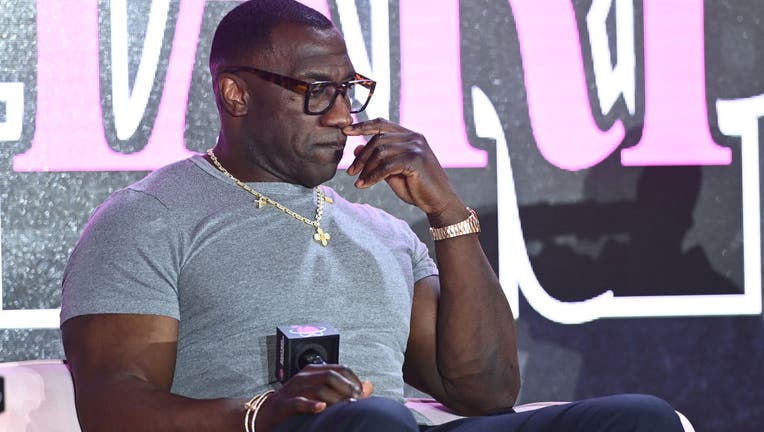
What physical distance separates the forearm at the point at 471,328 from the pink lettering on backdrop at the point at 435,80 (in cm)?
76

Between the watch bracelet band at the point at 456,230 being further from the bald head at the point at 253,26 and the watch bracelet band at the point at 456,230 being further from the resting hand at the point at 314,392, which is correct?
the resting hand at the point at 314,392

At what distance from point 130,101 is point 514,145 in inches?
40.1

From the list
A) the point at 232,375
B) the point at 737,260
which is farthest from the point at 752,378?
the point at 232,375

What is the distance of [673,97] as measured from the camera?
2869mm

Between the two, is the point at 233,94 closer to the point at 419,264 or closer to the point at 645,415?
the point at 419,264

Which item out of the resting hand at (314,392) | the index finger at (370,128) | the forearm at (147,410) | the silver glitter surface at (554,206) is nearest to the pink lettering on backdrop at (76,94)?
the silver glitter surface at (554,206)

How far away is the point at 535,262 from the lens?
284 cm

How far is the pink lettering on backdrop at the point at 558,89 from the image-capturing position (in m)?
2.84

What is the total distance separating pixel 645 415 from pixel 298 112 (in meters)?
0.84

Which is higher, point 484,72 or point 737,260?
point 484,72

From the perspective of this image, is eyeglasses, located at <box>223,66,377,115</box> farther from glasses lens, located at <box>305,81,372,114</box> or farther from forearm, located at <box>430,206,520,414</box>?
forearm, located at <box>430,206,520,414</box>

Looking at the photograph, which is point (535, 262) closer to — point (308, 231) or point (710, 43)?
point (710, 43)

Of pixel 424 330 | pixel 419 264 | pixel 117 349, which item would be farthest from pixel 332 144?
pixel 117 349

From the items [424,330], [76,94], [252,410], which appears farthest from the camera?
[76,94]
